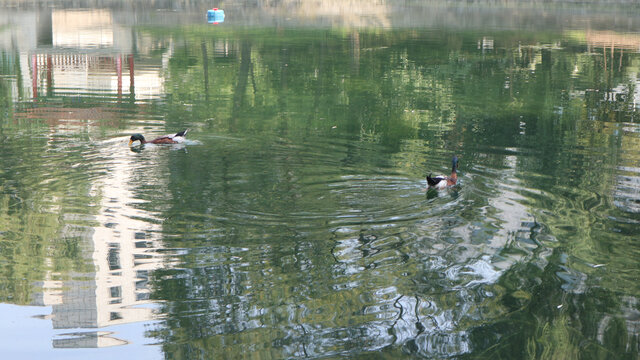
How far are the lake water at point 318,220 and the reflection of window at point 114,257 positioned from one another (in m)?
0.04

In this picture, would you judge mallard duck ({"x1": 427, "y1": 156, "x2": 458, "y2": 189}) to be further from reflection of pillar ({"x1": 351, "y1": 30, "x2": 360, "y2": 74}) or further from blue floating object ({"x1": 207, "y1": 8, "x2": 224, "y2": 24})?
blue floating object ({"x1": 207, "y1": 8, "x2": 224, "y2": 24})

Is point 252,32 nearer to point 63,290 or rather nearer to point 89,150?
point 89,150

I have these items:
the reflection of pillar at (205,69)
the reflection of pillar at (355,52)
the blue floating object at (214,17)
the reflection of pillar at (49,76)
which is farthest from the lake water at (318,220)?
the blue floating object at (214,17)

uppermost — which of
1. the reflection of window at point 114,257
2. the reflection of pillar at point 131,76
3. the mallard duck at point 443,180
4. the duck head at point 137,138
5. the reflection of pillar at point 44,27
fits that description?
the reflection of pillar at point 44,27

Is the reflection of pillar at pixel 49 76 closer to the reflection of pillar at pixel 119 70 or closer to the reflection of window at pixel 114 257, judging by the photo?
the reflection of pillar at pixel 119 70

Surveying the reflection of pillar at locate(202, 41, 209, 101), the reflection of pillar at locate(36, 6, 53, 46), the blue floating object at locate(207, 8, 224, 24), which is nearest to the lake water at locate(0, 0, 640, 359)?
the reflection of pillar at locate(202, 41, 209, 101)

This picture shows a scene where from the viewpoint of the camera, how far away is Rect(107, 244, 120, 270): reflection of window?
961 cm

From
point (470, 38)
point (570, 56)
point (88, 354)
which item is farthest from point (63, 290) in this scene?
point (470, 38)

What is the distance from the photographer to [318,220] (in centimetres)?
1102

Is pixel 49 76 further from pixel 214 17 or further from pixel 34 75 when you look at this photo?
pixel 214 17

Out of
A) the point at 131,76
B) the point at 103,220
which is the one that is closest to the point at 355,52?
the point at 131,76

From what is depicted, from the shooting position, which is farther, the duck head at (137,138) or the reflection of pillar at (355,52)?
the reflection of pillar at (355,52)

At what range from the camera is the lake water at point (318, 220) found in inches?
322

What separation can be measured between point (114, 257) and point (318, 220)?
2767 millimetres
